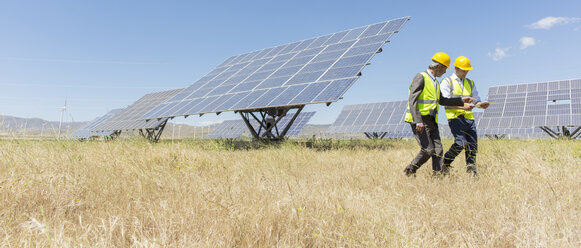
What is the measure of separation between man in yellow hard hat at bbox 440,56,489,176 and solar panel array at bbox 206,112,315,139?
812 inches

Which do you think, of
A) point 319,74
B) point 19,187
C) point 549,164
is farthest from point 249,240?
point 319,74

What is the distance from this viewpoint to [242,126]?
1296 inches

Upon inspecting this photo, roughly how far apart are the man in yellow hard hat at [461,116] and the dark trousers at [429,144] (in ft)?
0.46

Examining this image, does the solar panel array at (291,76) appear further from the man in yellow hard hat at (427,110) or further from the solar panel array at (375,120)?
the solar panel array at (375,120)

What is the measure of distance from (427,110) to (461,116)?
60 cm

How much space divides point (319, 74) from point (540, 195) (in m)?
7.09

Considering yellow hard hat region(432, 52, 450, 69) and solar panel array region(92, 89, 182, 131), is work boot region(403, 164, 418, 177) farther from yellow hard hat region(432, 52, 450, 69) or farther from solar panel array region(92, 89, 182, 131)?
solar panel array region(92, 89, 182, 131)

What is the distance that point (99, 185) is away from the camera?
3.36m

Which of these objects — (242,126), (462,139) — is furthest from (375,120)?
(462,139)

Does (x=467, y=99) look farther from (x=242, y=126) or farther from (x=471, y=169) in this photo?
(x=242, y=126)

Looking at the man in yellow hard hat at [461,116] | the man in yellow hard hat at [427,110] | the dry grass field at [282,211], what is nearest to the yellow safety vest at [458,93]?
the man in yellow hard hat at [461,116]

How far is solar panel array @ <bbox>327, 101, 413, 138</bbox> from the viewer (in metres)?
24.2

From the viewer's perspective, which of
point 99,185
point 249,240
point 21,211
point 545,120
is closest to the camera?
point 249,240

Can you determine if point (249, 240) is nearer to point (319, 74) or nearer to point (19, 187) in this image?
point (19, 187)
